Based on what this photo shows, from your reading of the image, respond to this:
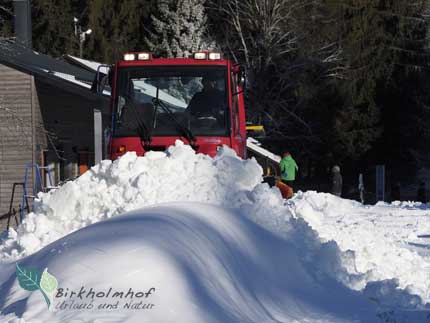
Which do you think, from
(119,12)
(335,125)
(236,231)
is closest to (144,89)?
(236,231)

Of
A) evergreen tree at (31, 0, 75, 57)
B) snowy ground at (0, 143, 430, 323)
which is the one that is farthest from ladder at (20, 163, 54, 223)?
evergreen tree at (31, 0, 75, 57)

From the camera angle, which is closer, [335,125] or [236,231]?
[236,231]

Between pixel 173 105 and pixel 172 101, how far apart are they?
0.39 feet

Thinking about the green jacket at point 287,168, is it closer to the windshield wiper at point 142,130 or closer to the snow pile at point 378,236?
the snow pile at point 378,236

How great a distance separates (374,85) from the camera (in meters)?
44.1

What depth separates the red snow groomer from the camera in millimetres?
12117

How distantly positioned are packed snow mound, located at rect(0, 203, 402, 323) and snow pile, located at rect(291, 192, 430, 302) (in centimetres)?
126

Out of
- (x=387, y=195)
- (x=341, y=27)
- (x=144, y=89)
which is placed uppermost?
(x=341, y=27)

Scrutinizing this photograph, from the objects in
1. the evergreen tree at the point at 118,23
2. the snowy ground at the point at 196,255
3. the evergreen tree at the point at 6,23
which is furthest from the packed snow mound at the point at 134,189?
the evergreen tree at the point at 118,23

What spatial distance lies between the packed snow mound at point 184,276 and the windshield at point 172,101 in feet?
9.47

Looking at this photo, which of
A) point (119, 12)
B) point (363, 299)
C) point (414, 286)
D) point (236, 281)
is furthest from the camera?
point (119, 12)

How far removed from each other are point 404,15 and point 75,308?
137 feet

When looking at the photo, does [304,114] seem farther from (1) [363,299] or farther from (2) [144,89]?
(1) [363,299]

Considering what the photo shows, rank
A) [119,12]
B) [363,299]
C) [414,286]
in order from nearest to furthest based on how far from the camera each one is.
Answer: [363,299], [414,286], [119,12]
